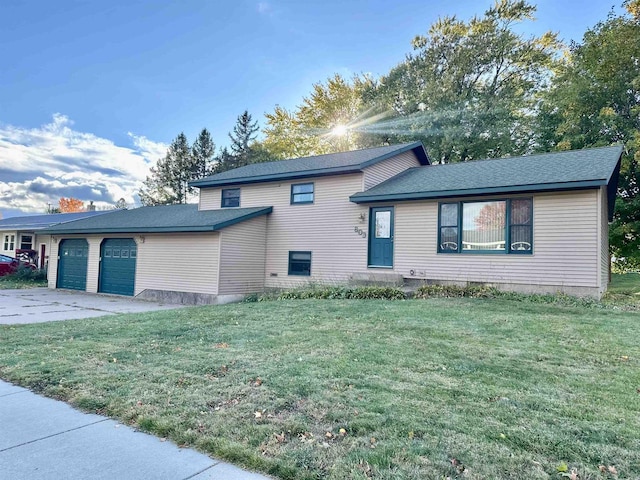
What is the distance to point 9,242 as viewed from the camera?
26.4m

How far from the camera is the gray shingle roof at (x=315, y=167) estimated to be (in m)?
13.7

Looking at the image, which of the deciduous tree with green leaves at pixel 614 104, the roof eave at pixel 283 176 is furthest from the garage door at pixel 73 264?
the deciduous tree with green leaves at pixel 614 104

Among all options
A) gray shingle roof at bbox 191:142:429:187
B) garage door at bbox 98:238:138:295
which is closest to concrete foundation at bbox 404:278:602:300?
gray shingle roof at bbox 191:142:429:187

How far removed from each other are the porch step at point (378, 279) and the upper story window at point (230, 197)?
251 inches

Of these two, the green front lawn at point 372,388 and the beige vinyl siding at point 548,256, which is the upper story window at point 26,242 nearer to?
the green front lawn at point 372,388

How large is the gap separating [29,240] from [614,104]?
113 ft

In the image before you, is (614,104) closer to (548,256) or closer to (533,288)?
(548,256)

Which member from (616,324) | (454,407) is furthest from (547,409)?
(616,324)

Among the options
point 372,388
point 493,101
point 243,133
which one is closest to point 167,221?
point 372,388

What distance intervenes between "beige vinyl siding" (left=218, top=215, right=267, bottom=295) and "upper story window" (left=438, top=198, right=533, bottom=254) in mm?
6622

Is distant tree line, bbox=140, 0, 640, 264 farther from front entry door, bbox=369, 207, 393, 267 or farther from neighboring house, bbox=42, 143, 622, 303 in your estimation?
front entry door, bbox=369, 207, 393, 267

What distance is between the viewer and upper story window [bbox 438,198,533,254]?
10711 millimetres

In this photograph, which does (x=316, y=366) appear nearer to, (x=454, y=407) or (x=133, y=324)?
(x=454, y=407)

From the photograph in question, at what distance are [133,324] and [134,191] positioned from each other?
135 ft
